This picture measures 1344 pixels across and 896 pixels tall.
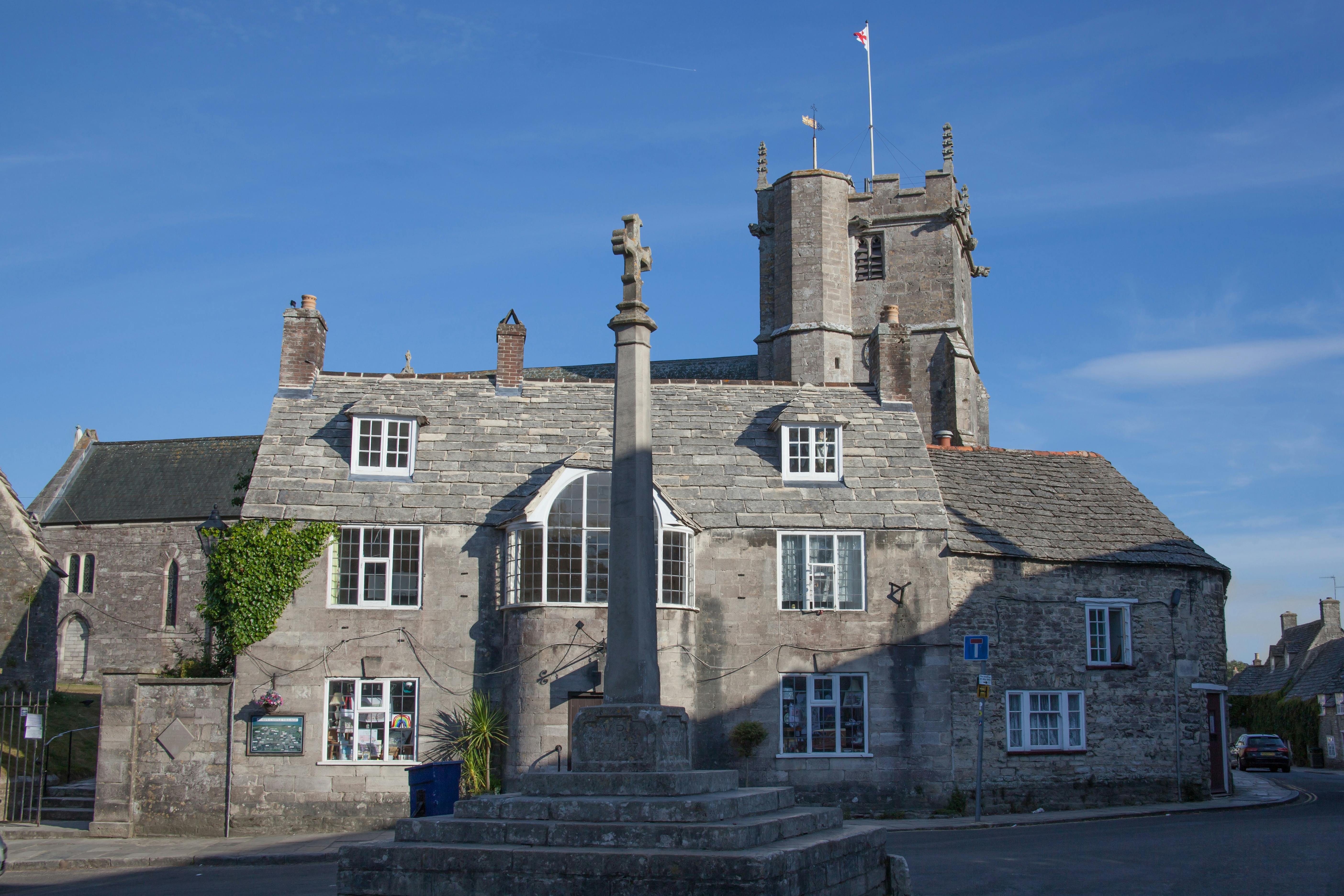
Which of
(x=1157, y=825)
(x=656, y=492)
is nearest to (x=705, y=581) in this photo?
(x=656, y=492)

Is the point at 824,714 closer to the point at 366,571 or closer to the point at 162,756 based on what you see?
the point at 366,571

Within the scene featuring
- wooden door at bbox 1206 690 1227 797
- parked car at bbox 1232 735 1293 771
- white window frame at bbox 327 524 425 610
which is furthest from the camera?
parked car at bbox 1232 735 1293 771

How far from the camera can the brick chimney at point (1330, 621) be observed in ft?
177

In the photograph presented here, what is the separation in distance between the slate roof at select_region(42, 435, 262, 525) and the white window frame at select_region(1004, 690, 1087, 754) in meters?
32.0

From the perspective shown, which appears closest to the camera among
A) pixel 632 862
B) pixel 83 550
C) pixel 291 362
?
pixel 632 862

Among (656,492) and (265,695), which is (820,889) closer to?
(656,492)

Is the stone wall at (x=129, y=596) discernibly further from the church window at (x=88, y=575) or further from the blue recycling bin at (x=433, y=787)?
the blue recycling bin at (x=433, y=787)

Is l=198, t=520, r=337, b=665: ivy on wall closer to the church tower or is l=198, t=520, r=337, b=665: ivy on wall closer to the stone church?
the stone church

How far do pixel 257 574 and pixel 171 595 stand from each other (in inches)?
1059

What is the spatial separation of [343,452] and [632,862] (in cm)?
1484

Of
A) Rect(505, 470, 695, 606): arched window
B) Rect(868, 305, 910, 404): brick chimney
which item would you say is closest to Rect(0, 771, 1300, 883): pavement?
Rect(505, 470, 695, 606): arched window

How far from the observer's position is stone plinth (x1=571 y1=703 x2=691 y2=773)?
11.3 metres

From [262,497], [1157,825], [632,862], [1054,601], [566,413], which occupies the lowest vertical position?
[1157,825]

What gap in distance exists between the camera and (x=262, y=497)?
21.7 metres
